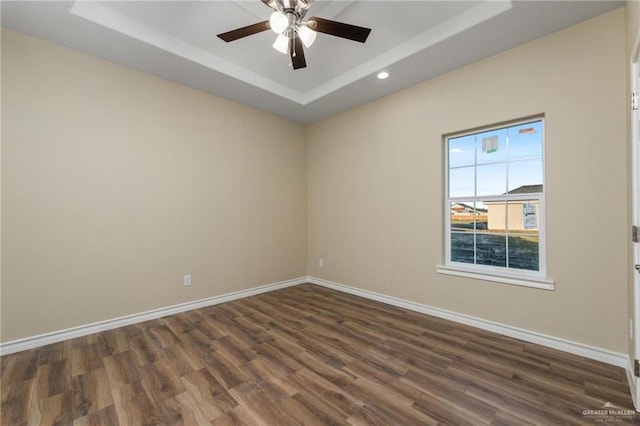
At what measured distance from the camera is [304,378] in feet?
6.39

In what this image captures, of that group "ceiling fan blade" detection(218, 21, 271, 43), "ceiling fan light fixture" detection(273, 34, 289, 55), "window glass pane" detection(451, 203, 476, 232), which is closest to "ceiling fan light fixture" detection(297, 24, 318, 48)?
"ceiling fan light fixture" detection(273, 34, 289, 55)

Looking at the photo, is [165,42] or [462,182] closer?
[165,42]

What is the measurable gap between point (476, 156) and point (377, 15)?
5.95ft

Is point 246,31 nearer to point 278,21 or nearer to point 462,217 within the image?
point 278,21

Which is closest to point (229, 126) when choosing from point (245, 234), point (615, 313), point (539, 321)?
point (245, 234)

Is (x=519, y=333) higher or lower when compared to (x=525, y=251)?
lower

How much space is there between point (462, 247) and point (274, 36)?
10.3ft

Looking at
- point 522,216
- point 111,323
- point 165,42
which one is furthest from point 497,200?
point 111,323

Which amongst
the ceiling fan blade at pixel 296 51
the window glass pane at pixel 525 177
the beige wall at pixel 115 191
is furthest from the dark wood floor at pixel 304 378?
the ceiling fan blade at pixel 296 51

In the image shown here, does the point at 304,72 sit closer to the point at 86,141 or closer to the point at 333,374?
the point at 86,141

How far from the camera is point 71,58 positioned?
2613 millimetres

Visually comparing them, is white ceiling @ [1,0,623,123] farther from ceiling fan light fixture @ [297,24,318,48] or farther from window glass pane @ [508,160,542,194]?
window glass pane @ [508,160,542,194]

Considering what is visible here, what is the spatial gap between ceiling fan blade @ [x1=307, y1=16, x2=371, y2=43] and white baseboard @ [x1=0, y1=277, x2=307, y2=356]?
3316 millimetres

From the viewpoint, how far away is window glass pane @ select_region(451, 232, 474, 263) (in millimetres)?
3016
